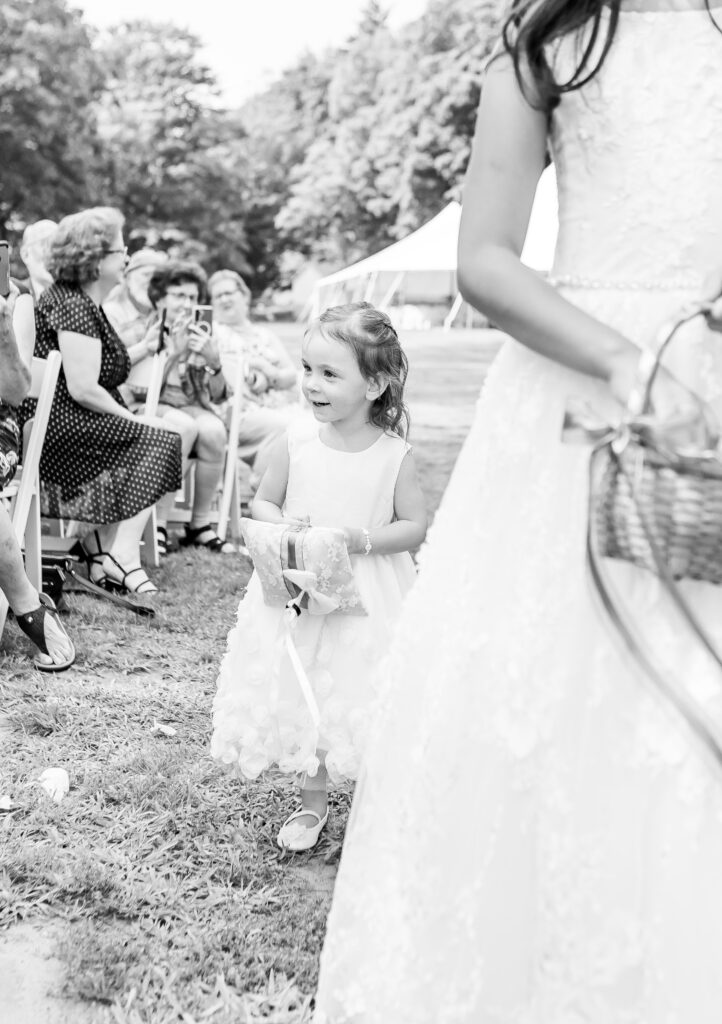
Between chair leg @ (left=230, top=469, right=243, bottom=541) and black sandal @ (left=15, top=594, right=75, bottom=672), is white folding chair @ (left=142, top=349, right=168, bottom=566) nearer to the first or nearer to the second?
chair leg @ (left=230, top=469, right=243, bottom=541)

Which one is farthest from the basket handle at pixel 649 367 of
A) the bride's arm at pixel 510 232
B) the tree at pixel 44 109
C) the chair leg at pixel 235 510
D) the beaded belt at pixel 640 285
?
the tree at pixel 44 109

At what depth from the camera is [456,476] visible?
5.70 feet

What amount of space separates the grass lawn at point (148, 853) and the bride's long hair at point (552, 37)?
69.6 inches

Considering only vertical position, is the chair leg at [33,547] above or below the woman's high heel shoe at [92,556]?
above

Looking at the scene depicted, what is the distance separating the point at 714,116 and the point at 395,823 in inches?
42.3

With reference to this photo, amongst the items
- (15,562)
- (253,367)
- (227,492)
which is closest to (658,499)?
(15,562)

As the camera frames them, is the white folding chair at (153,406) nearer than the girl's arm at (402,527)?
No

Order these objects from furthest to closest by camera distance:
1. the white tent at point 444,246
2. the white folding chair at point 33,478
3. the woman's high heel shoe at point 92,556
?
the white tent at point 444,246, the woman's high heel shoe at point 92,556, the white folding chair at point 33,478

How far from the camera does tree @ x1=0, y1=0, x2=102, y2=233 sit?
31.3 m

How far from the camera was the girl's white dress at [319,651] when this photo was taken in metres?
2.90

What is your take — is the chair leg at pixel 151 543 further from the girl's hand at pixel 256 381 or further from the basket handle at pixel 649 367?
the basket handle at pixel 649 367

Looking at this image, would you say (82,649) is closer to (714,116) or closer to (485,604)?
(485,604)

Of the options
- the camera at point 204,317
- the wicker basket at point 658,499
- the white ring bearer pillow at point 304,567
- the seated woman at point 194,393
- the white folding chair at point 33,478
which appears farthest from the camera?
the camera at point 204,317

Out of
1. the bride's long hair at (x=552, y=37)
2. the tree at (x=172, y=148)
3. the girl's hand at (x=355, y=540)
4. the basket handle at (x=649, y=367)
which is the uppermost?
the bride's long hair at (x=552, y=37)
